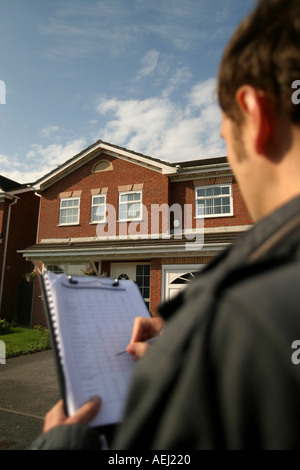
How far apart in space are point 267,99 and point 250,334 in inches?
21.2

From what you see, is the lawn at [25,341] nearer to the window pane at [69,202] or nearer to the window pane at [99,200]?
the window pane at [69,202]

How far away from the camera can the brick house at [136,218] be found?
13.0 m

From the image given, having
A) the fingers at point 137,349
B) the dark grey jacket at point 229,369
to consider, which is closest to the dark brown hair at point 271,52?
the dark grey jacket at point 229,369

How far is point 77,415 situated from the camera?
44.8 inches

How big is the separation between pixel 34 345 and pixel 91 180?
8230 mm

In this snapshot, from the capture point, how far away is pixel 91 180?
16.1m

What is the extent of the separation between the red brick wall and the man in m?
13.3

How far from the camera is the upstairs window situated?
1618 cm

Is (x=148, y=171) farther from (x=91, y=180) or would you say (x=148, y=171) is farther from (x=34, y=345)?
(x=34, y=345)

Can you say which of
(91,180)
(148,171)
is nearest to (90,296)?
(148,171)

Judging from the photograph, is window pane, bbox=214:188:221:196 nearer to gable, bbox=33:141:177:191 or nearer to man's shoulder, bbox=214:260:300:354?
gable, bbox=33:141:177:191

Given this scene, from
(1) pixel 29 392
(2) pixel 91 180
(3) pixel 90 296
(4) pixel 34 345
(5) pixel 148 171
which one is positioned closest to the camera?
(3) pixel 90 296
